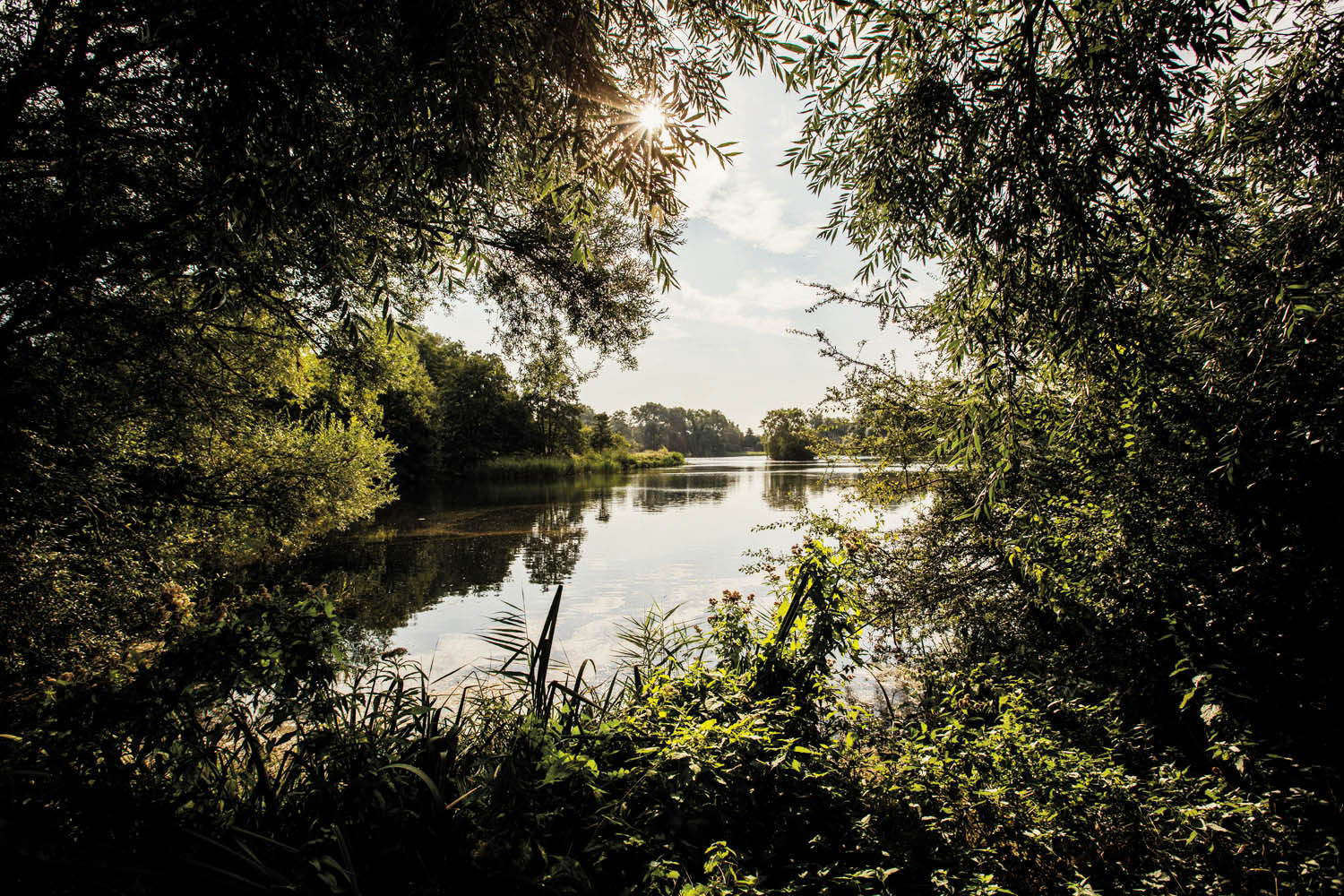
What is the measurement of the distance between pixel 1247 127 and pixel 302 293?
7981 millimetres

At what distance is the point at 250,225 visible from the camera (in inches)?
95.5

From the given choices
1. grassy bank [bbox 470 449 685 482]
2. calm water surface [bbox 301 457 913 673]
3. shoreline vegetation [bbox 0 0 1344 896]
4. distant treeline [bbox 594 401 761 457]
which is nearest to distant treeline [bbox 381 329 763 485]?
grassy bank [bbox 470 449 685 482]

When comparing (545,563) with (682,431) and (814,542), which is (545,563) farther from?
(682,431)

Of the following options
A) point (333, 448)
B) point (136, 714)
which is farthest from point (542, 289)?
point (333, 448)

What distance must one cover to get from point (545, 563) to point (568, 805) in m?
9.61

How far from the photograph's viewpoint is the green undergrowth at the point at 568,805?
5.11ft

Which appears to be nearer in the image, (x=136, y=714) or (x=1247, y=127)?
(x=136, y=714)

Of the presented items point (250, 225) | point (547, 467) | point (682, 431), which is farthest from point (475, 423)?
point (682, 431)

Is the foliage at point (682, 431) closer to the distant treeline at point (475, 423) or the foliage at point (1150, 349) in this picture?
the distant treeline at point (475, 423)

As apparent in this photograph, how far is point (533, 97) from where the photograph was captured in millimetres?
2396

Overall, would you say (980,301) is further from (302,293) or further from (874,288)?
(302,293)

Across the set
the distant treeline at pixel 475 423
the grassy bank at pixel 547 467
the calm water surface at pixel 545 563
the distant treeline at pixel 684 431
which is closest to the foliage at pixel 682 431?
the distant treeline at pixel 684 431

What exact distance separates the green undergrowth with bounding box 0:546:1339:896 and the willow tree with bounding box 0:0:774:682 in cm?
185

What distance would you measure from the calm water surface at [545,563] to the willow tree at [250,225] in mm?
2291
